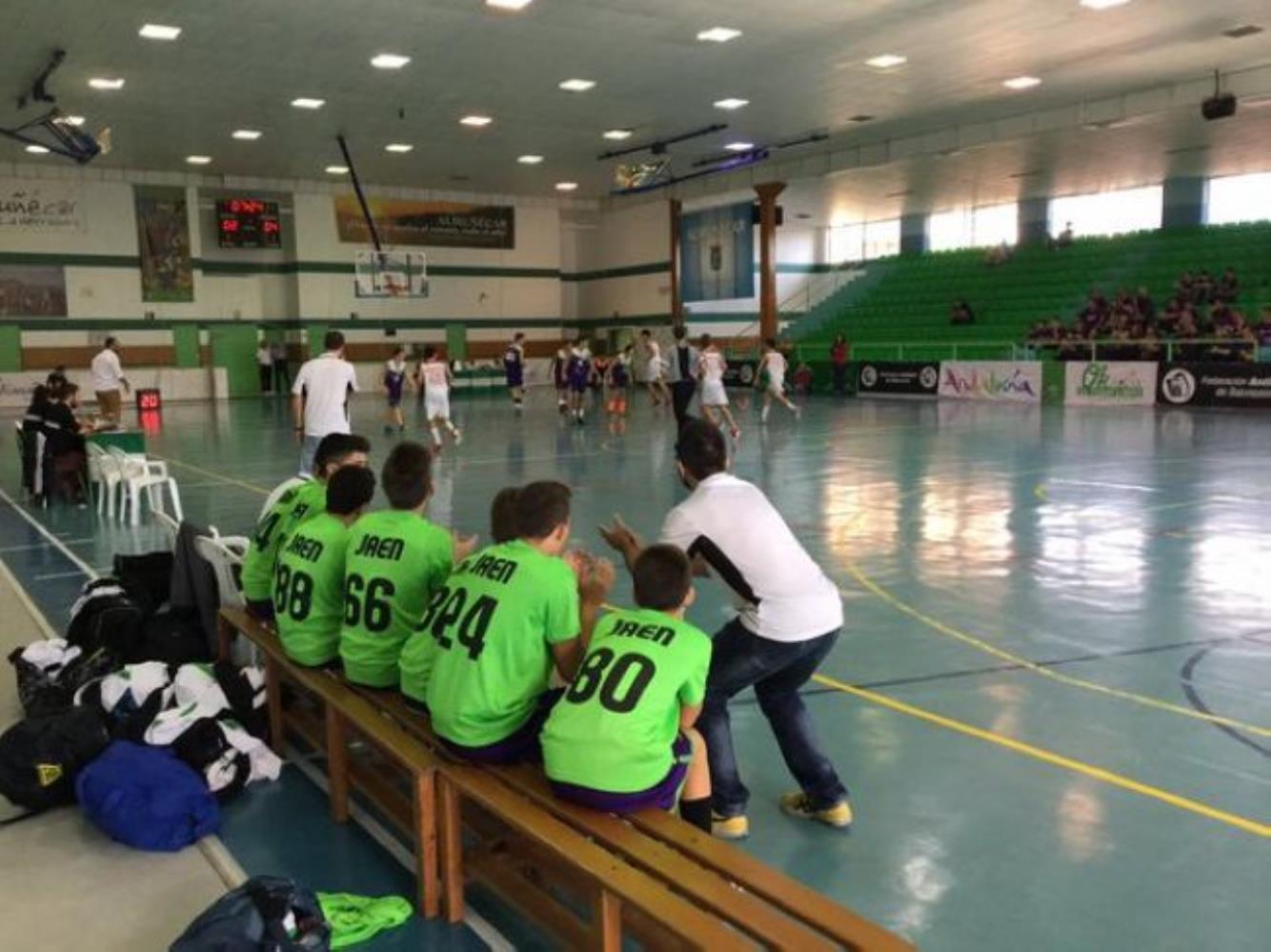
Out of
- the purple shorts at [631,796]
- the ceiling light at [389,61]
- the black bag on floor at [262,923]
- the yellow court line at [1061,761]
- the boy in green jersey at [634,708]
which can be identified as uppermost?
the ceiling light at [389,61]

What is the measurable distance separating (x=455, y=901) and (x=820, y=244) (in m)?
42.2

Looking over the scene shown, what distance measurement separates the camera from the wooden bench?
2.65m

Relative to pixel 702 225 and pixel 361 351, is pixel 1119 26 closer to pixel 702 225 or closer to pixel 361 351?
pixel 702 225

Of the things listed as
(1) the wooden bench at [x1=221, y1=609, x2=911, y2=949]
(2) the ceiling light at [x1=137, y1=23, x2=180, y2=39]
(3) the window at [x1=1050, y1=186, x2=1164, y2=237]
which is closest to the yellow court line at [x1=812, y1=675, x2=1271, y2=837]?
(1) the wooden bench at [x1=221, y1=609, x2=911, y2=949]

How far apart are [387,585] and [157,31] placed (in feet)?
54.4

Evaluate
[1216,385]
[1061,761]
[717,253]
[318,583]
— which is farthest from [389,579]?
[717,253]

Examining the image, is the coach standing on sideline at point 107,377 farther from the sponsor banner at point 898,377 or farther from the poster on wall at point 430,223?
the poster on wall at point 430,223

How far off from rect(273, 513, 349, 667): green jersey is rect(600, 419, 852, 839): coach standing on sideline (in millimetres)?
1161

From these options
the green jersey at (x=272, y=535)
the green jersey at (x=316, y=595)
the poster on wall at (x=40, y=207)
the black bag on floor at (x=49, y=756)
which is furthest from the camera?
the poster on wall at (x=40, y=207)

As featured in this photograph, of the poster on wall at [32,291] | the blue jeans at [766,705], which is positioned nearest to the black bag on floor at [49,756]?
the blue jeans at [766,705]

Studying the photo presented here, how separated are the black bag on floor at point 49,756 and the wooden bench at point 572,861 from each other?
94 centimetres

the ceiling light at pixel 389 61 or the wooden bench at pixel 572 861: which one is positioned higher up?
the ceiling light at pixel 389 61

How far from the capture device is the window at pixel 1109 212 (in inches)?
1412

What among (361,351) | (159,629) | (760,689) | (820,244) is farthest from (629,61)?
(820,244)
